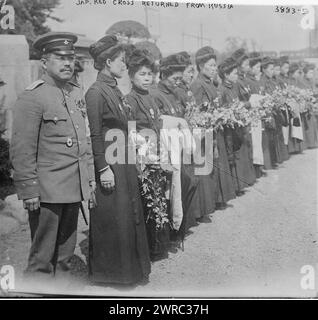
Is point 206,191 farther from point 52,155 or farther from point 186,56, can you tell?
point 52,155

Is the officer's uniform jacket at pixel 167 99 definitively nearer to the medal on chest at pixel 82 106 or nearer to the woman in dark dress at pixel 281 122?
the medal on chest at pixel 82 106

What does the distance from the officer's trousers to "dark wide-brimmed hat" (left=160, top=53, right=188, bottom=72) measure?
1182 millimetres

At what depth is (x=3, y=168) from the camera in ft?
12.1

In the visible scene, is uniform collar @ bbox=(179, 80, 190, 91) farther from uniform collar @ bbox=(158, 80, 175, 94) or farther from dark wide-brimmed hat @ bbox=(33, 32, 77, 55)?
dark wide-brimmed hat @ bbox=(33, 32, 77, 55)

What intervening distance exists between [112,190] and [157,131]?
0.57 metres

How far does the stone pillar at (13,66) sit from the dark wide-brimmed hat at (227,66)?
1484 millimetres

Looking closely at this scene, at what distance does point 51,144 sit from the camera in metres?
3.12

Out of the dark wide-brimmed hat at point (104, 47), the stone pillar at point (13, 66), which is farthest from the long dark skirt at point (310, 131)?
the stone pillar at point (13, 66)

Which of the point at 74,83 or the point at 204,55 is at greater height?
the point at 204,55

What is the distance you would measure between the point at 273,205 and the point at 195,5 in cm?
163

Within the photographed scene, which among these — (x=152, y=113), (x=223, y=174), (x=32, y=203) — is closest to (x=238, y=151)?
(x=223, y=174)

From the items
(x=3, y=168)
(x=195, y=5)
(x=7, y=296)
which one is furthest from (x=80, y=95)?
(x=7, y=296)

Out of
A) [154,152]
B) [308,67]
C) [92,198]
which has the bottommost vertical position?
[92,198]

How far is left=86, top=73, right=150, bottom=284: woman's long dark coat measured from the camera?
325 centimetres
